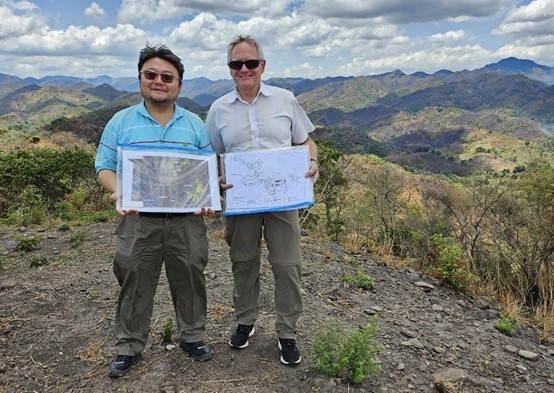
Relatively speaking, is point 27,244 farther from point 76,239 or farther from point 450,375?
point 450,375

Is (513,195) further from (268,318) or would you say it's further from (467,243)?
(268,318)

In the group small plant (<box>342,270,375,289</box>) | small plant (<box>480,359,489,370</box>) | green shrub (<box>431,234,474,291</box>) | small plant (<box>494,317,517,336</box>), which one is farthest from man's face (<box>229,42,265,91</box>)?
green shrub (<box>431,234,474,291</box>)

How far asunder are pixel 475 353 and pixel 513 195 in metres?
4.40

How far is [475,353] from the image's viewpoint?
4051mm

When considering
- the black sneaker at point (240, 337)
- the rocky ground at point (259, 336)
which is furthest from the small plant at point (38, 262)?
the black sneaker at point (240, 337)

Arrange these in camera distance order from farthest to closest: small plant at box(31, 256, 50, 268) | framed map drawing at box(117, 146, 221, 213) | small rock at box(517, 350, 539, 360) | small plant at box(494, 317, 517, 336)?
small plant at box(31, 256, 50, 268)
small plant at box(494, 317, 517, 336)
small rock at box(517, 350, 539, 360)
framed map drawing at box(117, 146, 221, 213)

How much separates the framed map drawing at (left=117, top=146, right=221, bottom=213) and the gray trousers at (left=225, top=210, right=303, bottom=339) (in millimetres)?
400

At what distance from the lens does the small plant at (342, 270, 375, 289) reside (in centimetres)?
528

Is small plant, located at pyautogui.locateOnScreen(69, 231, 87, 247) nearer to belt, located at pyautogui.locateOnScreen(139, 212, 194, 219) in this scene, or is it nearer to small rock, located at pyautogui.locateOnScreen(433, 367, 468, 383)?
belt, located at pyautogui.locateOnScreen(139, 212, 194, 219)

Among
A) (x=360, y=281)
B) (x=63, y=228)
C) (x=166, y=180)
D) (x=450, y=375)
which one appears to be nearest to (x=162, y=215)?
(x=166, y=180)

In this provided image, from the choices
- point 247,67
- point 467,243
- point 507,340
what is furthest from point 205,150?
point 467,243

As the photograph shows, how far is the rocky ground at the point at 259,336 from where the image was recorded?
122 inches

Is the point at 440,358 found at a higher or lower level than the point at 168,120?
lower

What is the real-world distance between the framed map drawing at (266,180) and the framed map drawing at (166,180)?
137mm
